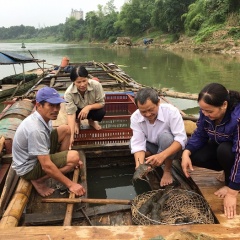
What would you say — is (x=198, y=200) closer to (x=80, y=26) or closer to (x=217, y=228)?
(x=217, y=228)

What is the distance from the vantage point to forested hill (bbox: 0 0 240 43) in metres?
27.0

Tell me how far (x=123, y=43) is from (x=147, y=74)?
33.2 metres

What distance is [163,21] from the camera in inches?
1682

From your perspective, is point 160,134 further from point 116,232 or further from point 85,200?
point 116,232

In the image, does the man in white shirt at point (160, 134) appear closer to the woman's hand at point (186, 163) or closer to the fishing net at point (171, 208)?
the woman's hand at point (186, 163)

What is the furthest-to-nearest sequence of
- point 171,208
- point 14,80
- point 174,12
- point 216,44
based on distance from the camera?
point 174,12
point 216,44
point 14,80
point 171,208

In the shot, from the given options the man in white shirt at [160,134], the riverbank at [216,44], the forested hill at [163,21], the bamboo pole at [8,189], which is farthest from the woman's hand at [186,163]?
the forested hill at [163,21]

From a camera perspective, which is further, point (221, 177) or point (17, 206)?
point (221, 177)

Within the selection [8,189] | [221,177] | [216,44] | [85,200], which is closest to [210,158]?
[221,177]

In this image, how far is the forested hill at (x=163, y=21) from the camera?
2701 cm

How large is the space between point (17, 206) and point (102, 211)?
81cm

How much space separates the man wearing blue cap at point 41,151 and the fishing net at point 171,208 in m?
0.65

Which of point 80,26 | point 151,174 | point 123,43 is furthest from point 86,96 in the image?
point 80,26

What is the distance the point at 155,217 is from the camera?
7.89 ft
